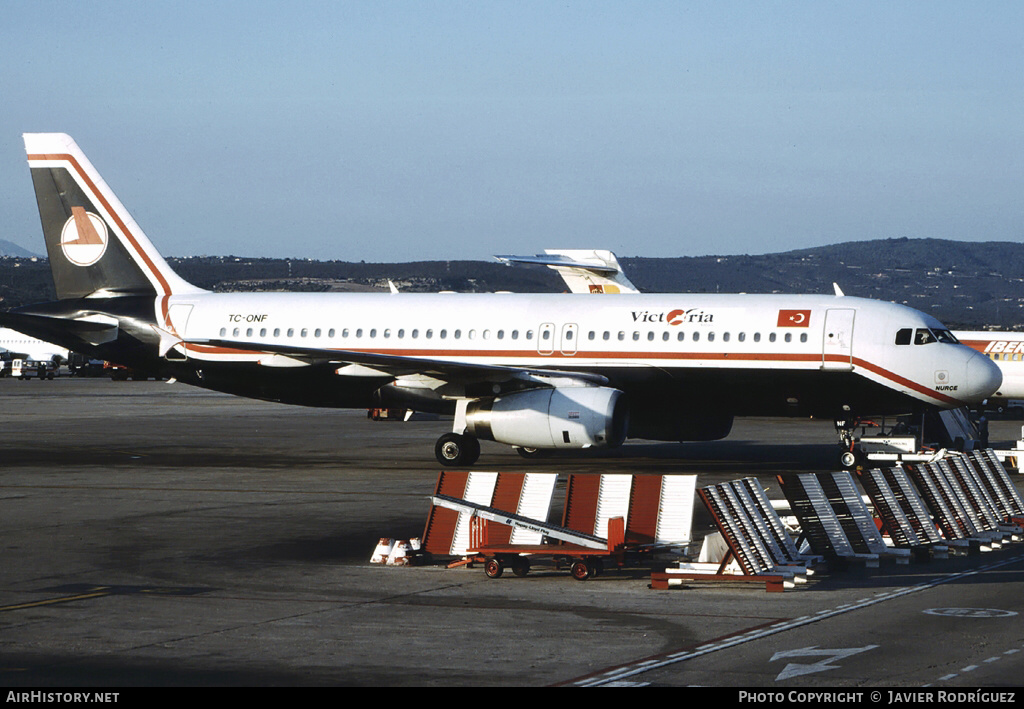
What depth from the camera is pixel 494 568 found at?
57.5 ft

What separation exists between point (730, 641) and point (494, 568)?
4.89 meters

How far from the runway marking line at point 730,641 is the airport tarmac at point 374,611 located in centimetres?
4

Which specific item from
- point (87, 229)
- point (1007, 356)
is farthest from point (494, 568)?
point (1007, 356)

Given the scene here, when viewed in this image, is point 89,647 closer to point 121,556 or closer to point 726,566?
point 121,556

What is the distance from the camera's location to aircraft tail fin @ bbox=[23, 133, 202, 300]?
123 ft

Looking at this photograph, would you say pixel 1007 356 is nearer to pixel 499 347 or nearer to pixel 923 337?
pixel 923 337

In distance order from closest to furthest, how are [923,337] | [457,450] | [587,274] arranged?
1. [923,337]
2. [457,450]
3. [587,274]

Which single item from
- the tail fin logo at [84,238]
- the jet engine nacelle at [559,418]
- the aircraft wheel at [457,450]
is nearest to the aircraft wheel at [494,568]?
the jet engine nacelle at [559,418]

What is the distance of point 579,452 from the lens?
37.2 m

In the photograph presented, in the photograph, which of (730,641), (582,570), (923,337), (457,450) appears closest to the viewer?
(730,641)

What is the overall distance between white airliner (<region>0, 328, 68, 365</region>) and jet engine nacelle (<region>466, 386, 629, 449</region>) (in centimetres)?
7889

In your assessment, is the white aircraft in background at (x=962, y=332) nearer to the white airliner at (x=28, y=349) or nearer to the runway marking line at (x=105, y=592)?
the runway marking line at (x=105, y=592)

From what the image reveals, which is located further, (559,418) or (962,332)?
(962,332)

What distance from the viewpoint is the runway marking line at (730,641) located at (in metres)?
11.7
